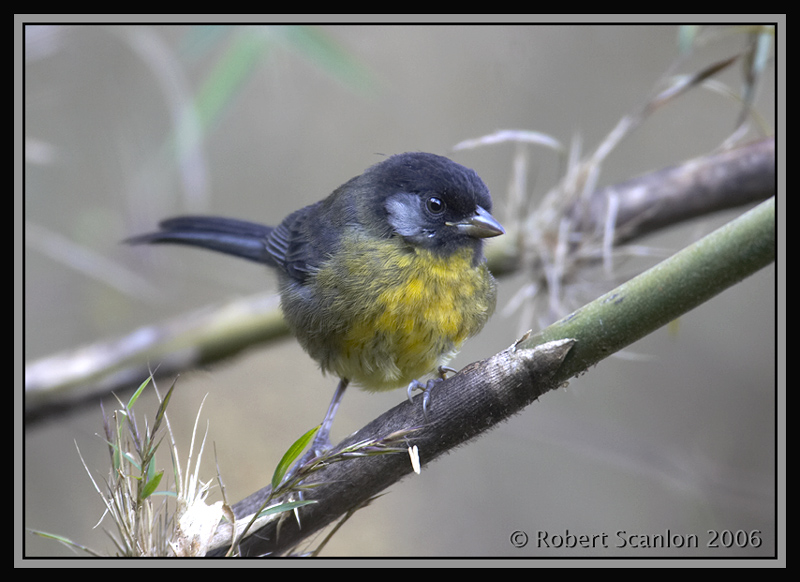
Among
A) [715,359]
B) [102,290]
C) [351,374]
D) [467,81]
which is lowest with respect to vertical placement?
[351,374]

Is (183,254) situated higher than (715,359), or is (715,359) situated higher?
(183,254)

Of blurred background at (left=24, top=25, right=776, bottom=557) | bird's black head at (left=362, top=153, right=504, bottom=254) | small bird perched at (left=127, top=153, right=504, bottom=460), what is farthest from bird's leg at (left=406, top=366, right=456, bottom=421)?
blurred background at (left=24, top=25, right=776, bottom=557)

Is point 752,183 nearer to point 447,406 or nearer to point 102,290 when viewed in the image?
point 447,406

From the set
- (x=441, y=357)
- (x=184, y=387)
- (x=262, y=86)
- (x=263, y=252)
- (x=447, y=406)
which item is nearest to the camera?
(x=447, y=406)

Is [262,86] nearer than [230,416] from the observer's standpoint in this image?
No

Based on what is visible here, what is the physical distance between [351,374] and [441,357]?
0.36 meters

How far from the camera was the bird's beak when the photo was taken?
2.33 metres

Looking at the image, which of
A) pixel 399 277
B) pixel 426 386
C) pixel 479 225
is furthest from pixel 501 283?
pixel 426 386

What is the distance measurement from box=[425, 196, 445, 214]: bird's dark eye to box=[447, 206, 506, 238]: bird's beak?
60mm

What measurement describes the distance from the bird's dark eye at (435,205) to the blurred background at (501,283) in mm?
1807

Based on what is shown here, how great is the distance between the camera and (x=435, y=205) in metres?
2.38

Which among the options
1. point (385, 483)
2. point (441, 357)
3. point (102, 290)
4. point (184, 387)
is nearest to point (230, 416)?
point (184, 387)

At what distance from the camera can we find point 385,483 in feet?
5.57

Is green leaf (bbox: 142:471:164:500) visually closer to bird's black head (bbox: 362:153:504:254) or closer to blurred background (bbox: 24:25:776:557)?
bird's black head (bbox: 362:153:504:254)
